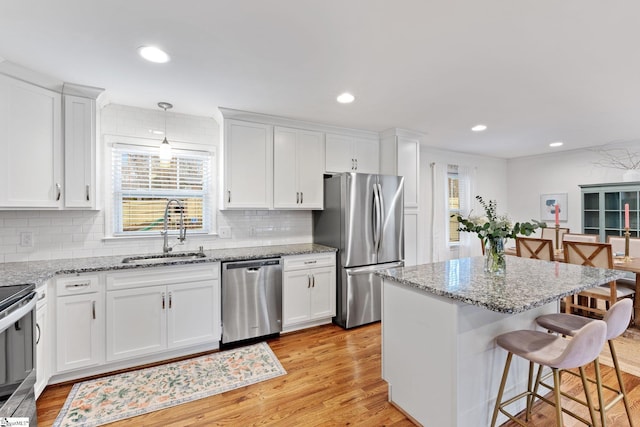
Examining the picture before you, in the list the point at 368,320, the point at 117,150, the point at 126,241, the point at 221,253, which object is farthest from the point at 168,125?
the point at 368,320

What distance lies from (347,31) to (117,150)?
2588 millimetres

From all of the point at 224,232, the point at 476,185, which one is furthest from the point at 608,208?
the point at 224,232

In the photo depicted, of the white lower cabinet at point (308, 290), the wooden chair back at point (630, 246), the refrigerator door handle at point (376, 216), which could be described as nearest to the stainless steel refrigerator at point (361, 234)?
the refrigerator door handle at point (376, 216)

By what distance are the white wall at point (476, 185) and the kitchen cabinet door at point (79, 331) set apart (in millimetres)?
4226

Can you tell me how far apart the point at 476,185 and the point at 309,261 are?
13.4 ft

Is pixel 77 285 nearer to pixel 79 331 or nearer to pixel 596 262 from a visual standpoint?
pixel 79 331

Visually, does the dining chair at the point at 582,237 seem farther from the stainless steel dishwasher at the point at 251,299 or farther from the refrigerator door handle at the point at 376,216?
the stainless steel dishwasher at the point at 251,299

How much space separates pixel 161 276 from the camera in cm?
264

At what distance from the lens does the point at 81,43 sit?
1.93 metres

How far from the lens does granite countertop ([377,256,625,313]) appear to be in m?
1.50

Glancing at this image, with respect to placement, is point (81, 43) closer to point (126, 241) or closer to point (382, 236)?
point (126, 241)

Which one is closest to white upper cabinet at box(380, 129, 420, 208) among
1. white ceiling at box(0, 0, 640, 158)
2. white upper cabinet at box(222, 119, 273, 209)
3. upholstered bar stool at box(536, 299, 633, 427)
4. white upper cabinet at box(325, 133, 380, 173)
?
white upper cabinet at box(325, 133, 380, 173)

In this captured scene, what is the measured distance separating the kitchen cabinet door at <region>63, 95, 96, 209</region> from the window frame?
332 millimetres

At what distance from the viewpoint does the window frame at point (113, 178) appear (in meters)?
2.98
